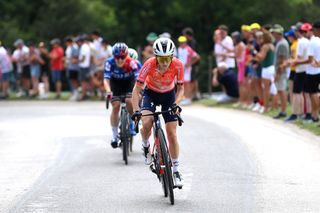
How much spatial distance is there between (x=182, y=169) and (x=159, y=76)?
232 cm

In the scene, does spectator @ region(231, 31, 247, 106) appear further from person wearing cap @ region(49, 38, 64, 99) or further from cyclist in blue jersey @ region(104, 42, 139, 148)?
cyclist in blue jersey @ region(104, 42, 139, 148)

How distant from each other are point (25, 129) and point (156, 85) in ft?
30.2

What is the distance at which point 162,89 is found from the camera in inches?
472

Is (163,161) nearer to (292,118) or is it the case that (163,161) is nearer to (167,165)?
(167,165)

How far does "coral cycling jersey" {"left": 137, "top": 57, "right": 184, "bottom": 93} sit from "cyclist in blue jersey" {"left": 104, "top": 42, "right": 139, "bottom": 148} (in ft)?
10.3

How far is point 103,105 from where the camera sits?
26.5 meters

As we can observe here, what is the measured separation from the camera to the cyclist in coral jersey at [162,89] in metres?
11.4

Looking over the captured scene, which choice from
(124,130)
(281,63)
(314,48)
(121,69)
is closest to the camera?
(124,130)

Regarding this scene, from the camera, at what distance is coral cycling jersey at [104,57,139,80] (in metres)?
15.4

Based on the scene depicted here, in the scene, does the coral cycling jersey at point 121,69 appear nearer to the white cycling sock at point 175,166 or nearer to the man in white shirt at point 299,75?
the white cycling sock at point 175,166

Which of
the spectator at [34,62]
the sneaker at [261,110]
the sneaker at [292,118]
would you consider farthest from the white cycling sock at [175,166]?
the spectator at [34,62]

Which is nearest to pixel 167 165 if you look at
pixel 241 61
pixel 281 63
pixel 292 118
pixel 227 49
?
pixel 292 118

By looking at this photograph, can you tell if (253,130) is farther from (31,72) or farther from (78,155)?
(31,72)

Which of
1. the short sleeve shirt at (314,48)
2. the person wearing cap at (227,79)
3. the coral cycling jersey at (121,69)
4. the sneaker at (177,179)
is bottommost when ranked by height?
the sneaker at (177,179)
